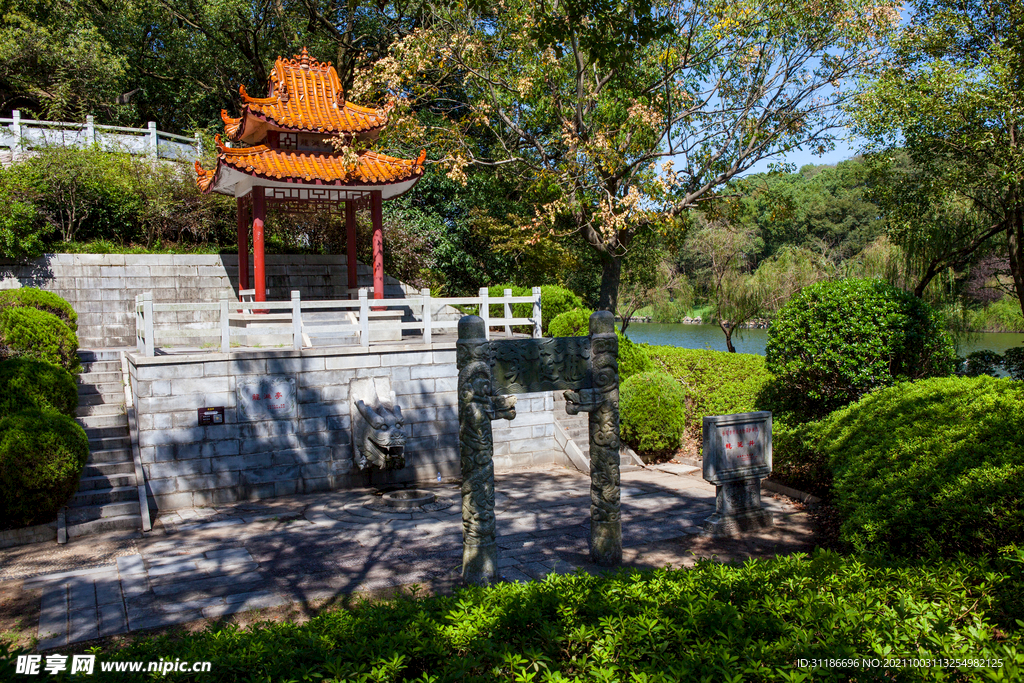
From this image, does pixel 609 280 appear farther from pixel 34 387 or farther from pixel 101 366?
pixel 34 387

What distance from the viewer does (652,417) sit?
11.0 meters

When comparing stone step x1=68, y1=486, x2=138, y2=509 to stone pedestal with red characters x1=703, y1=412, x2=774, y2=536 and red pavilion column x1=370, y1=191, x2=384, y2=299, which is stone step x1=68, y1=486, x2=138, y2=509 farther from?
stone pedestal with red characters x1=703, y1=412, x2=774, y2=536

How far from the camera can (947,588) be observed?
3.56 m

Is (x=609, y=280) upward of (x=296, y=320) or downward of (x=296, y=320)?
upward

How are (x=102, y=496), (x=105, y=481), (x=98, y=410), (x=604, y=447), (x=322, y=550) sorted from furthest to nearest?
(x=98, y=410), (x=105, y=481), (x=102, y=496), (x=322, y=550), (x=604, y=447)

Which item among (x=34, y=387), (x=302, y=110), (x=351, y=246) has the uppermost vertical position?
(x=302, y=110)

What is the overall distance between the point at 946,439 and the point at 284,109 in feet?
35.2

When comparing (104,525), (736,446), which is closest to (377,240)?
(104,525)

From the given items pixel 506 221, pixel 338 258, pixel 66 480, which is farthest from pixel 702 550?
pixel 506 221

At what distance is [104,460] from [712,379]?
10135 millimetres

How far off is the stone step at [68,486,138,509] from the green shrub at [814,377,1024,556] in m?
7.89

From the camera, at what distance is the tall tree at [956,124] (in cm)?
961

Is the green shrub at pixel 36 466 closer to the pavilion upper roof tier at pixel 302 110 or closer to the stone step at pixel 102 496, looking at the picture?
the stone step at pixel 102 496

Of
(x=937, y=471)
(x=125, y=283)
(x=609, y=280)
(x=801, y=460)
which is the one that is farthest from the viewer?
(x=609, y=280)
